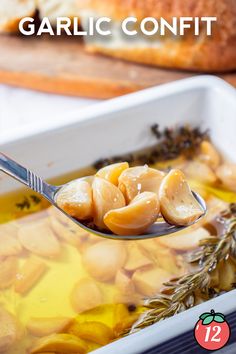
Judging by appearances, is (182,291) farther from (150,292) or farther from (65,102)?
(65,102)

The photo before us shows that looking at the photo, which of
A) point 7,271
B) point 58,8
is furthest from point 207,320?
point 58,8

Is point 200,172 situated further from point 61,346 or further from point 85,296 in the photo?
point 61,346

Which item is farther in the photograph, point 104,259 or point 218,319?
point 104,259

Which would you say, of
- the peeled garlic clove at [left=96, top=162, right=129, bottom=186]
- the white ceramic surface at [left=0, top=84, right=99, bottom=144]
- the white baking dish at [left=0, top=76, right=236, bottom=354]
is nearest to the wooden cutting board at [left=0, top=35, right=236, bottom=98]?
the white ceramic surface at [left=0, top=84, right=99, bottom=144]

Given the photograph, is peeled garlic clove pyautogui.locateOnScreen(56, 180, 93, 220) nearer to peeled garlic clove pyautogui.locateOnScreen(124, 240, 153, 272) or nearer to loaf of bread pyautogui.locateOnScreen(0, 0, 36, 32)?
peeled garlic clove pyautogui.locateOnScreen(124, 240, 153, 272)

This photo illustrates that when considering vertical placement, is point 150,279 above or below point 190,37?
below

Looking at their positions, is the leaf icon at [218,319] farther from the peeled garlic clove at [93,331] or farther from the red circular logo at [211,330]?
the peeled garlic clove at [93,331]
